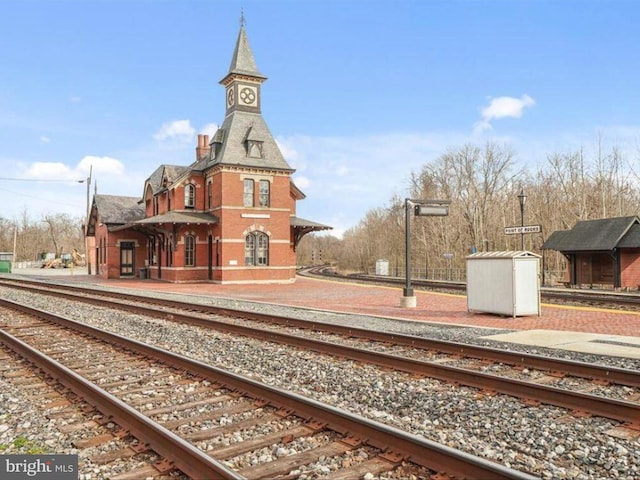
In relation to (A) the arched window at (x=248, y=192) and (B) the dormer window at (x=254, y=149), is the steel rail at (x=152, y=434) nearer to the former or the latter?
(A) the arched window at (x=248, y=192)

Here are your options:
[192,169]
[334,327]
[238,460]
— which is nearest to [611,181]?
[192,169]

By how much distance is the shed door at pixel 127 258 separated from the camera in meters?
42.1

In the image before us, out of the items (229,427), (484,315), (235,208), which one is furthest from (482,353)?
(235,208)

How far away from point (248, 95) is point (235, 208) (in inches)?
339

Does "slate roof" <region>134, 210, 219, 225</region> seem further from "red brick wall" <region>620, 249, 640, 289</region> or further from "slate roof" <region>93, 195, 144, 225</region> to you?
"red brick wall" <region>620, 249, 640, 289</region>

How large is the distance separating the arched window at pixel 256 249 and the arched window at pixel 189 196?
5.03m

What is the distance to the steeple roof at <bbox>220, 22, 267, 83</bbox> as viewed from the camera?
36938 millimetres

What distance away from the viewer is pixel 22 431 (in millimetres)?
5539

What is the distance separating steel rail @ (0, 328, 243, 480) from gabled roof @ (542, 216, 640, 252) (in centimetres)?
2776

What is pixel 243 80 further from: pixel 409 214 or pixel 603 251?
pixel 603 251

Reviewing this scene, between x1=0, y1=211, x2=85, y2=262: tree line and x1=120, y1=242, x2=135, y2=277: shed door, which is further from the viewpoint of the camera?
x1=0, y1=211, x2=85, y2=262: tree line

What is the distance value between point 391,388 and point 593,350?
4589mm

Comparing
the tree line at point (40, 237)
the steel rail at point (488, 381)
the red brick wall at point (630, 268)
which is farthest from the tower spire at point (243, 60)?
the tree line at point (40, 237)

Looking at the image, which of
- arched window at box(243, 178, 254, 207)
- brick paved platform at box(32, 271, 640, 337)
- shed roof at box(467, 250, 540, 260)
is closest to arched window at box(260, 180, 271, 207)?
arched window at box(243, 178, 254, 207)
